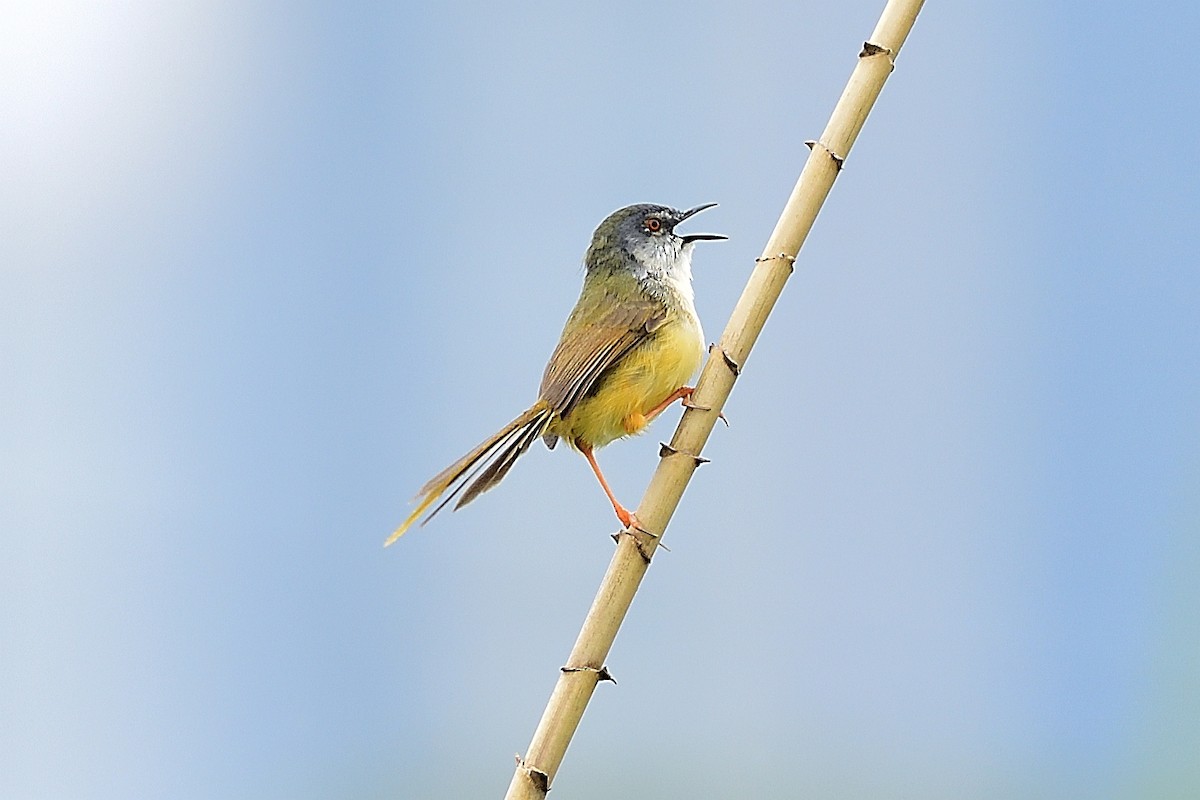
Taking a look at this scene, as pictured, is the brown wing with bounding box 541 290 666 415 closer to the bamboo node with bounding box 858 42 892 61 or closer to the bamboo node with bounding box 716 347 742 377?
the bamboo node with bounding box 716 347 742 377

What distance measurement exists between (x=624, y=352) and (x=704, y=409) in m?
0.39

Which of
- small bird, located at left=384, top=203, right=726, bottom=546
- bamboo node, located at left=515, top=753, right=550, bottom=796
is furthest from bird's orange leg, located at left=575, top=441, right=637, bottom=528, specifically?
bamboo node, located at left=515, top=753, right=550, bottom=796

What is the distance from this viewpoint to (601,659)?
63cm

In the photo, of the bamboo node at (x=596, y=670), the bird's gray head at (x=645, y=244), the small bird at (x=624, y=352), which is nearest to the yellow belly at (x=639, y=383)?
the small bird at (x=624, y=352)

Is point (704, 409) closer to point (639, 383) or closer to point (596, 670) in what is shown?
point (596, 670)

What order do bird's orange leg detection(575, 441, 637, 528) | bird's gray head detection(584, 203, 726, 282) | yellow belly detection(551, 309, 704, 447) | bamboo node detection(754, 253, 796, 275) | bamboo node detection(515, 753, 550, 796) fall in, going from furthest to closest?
bird's gray head detection(584, 203, 726, 282)
yellow belly detection(551, 309, 704, 447)
bird's orange leg detection(575, 441, 637, 528)
bamboo node detection(754, 253, 796, 275)
bamboo node detection(515, 753, 550, 796)

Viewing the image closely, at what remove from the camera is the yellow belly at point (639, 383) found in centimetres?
A: 113

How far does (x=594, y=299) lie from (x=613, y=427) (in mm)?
155

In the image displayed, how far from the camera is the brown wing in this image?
1.06m

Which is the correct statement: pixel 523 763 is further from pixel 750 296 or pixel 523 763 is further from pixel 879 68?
pixel 879 68

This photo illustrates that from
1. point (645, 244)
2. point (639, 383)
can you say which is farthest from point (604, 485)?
point (645, 244)

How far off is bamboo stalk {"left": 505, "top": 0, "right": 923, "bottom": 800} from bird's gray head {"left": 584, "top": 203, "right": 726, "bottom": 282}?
501 mm

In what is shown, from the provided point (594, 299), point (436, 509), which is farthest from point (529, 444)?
point (594, 299)

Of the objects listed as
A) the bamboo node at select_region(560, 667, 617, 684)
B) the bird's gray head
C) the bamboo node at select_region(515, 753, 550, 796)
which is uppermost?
the bird's gray head
